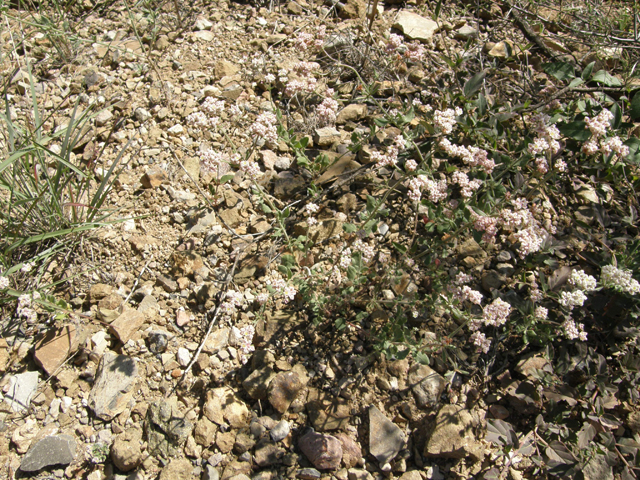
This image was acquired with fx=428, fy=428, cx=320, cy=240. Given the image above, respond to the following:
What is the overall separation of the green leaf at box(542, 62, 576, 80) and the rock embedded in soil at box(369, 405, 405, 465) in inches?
96.1

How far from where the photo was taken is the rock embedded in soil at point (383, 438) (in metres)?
2.10

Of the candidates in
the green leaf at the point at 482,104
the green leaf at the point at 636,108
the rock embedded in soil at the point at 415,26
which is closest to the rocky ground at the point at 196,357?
the rock embedded in soil at the point at 415,26

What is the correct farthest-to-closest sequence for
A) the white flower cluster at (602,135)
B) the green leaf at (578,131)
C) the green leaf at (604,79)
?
the green leaf at (604,79)
the green leaf at (578,131)
the white flower cluster at (602,135)

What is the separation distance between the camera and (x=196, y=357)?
2.36 metres

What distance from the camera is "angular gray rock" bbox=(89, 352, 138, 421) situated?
7.27 feet

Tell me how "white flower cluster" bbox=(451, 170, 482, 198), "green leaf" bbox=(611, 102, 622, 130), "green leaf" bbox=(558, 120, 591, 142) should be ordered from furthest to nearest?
"green leaf" bbox=(611, 102, 622, 130) < "green leaf" bbox=(558, 120, 591, 142) < "white flower cluster" bbox=(451, 170, 482, 198)

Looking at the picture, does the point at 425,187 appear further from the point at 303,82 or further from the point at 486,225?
the point at 303,82

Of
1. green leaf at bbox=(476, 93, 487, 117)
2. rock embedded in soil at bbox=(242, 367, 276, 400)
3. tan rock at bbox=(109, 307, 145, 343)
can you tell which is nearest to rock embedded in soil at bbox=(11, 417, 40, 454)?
tan rock at bbox=(109, 307, 145, 343)

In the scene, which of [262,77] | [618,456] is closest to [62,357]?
[262,77]

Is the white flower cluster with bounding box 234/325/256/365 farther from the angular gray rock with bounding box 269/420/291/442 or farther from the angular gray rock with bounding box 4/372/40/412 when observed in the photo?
the angular gray rock with bounding box 4/372/40/412

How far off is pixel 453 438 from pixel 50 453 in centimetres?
195

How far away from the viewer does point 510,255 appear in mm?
2715

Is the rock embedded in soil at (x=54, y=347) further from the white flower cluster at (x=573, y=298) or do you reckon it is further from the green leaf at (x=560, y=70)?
the green leaf at (x=560, y=70)

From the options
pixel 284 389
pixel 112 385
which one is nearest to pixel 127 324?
pixel 112 385
